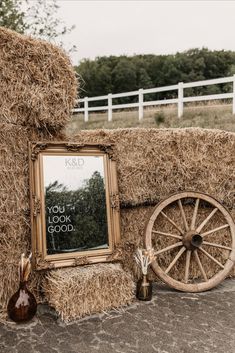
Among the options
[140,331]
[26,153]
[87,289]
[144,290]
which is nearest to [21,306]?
[87,289]

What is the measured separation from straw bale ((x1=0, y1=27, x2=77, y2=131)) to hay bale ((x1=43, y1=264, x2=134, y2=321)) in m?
1.45

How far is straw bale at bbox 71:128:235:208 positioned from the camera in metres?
4.47

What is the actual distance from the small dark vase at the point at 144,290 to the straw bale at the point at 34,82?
5.93 ft

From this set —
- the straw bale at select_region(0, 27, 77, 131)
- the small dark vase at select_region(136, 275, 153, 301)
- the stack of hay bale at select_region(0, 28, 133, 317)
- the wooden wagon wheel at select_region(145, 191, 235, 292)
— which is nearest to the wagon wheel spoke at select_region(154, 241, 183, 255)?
the wooden wagon wheel at select_region(145, 191, 235, 292)

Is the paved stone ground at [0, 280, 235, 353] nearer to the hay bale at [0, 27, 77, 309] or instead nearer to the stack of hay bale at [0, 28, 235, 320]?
the stack of hay bale at [0, 28, 235, 320]

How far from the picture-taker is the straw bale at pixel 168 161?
176 inches

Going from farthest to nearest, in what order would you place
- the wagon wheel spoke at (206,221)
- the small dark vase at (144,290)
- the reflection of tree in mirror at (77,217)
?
the wagon wheel spoke at (206,221) → the small dark vase at (144,290) → the reflection of tree in mirror at (77,217)

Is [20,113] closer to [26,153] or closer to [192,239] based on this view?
[26,153]

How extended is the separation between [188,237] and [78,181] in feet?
4.74

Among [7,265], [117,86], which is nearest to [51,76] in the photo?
[7,265]

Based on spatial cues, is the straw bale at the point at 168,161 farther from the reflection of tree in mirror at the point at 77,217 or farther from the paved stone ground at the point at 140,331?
the paved stone ground at the point at 140,331

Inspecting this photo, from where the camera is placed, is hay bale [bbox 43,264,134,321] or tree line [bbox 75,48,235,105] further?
tree line [bbox 75,48,235,105]

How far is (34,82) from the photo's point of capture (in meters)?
3.76

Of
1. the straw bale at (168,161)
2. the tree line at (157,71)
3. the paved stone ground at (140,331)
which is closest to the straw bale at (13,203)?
the paved stone ground at (140,331)
